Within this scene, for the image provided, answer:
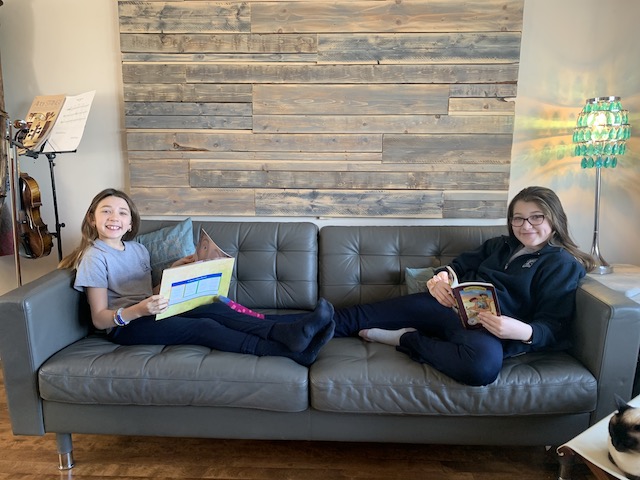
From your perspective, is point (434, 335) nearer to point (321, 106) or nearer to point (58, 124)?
point (321, 106)

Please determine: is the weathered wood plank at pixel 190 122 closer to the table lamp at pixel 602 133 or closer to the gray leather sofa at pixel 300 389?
the gray leather sofa at pixel 300 389

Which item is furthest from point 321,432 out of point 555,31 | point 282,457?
point 555,31

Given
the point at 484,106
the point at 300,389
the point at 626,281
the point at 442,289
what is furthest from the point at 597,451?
the point at 484,106

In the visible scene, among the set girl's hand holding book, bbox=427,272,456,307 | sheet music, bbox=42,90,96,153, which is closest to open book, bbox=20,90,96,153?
sheet music, bbox=42,90,96,153

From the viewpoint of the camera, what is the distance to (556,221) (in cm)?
191

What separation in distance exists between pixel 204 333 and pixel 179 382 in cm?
23

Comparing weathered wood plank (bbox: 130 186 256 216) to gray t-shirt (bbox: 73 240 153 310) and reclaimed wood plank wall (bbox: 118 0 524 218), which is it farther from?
gray t-shirt (bbox: 73 240 153 310)

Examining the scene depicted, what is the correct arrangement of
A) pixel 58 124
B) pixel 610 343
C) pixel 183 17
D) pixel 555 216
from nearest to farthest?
pixel 610 343 → pixel 555 216 → pixel 58 124 → pixel 183 17

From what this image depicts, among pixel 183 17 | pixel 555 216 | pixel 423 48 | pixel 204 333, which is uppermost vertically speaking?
pixel 183 17

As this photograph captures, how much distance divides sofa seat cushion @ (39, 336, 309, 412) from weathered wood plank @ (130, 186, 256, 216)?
1.04 meters

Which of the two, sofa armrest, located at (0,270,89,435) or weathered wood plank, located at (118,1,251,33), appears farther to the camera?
weathered wood plank, located at (118,1,251,33)

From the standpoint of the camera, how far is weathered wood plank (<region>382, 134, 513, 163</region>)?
2484 mm

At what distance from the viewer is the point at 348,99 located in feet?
8.11

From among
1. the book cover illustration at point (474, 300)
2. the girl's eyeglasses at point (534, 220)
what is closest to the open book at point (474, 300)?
the book cover illustration at point (474, 300)
